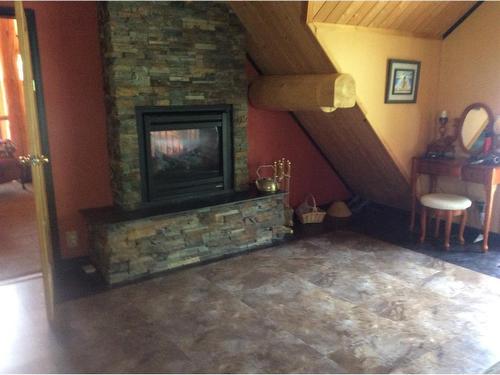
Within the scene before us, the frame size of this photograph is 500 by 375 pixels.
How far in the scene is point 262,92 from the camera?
4039 mm

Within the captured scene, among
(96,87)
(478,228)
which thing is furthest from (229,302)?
(478,228)

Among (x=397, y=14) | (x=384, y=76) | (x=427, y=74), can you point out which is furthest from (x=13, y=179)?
(x=427, y=74)

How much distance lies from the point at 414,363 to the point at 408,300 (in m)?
0.74

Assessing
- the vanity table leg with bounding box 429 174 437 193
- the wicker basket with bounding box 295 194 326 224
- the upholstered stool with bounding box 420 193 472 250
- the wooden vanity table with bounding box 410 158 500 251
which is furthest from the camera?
the wicker basket with bounding box 295 194 326 224

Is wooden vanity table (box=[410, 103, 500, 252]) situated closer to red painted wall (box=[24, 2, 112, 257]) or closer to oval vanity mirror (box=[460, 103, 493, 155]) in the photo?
oval vanity mirror (box=[460, 103, 493, 155])

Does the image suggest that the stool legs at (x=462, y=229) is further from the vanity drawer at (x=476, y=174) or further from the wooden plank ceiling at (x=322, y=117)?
the wooden plank ceiling at (x=322, y=117)

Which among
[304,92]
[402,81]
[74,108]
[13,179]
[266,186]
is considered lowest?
[13,179]

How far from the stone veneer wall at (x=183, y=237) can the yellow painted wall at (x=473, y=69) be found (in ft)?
6.56

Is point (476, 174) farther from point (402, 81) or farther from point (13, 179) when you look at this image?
point (13, 179)

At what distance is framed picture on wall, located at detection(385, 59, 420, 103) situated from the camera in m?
3.85

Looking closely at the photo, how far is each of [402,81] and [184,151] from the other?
2139 mm

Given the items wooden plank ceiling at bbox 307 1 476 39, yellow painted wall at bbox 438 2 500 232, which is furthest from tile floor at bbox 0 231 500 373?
wooden plank ceiling at bbox 307 1 476 39

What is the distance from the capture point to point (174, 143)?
147 inches

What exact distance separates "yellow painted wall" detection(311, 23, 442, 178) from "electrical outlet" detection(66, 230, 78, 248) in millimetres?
2526
